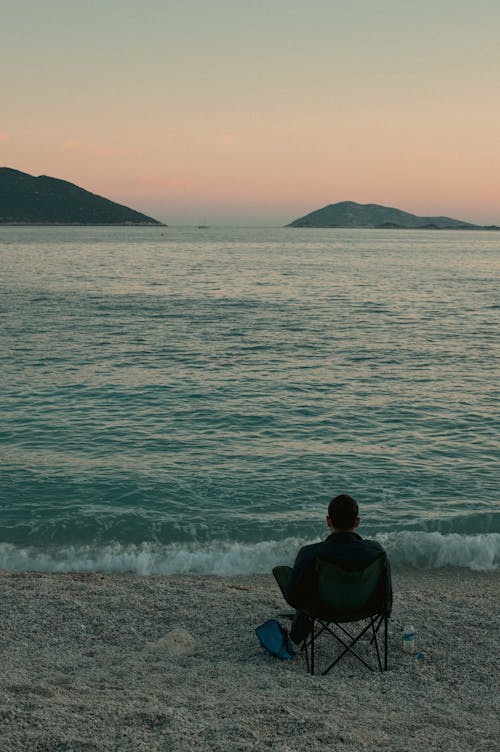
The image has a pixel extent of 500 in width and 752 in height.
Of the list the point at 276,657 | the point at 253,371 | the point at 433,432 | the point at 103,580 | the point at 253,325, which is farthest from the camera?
the point at 253,325

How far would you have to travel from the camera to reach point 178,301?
50438mm

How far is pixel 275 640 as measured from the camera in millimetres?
6902

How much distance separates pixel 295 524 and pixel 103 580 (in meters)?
3.73

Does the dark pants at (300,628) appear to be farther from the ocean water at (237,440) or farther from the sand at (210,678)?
the ocean water at (237,440)

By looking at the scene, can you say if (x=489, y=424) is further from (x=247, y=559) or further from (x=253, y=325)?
(x=253, y=325)

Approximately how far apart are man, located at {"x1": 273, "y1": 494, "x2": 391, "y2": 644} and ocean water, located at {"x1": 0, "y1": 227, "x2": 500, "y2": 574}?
4.34 meters

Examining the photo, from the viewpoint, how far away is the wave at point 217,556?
10.7m

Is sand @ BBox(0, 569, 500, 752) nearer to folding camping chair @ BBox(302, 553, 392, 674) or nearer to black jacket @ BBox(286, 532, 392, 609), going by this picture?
folding camping chair @ BBox(302, 553, 392, 674)

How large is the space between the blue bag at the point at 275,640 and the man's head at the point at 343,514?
130cm

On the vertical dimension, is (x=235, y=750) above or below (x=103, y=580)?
above

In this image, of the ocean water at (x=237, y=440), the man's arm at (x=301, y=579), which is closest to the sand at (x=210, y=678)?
the man's arm at (x=301, y=579)

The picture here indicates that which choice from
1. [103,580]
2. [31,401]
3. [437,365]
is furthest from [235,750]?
[437,365]

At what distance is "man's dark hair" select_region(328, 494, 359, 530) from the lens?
6281 millimetres

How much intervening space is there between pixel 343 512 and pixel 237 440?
10714 mm
